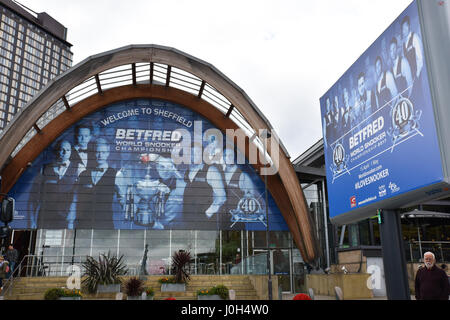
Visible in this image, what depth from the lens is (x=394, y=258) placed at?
332 inches

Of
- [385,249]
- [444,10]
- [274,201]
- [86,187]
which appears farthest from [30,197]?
[444,10]

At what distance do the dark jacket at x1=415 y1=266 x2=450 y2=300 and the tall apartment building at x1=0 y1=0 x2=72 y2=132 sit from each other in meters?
113

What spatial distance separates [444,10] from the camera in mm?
7043

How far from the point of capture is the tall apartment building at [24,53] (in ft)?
351

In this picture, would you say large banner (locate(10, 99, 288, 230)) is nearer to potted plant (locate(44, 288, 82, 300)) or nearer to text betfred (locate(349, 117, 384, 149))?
potted plant (locate(44, 288, 82, 300))

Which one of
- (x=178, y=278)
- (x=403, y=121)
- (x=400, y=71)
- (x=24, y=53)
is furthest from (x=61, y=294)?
(x=24, y=53)

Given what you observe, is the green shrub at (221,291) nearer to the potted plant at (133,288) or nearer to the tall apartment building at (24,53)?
the potted plant at (133,288)

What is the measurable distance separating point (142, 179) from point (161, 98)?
6.70 m

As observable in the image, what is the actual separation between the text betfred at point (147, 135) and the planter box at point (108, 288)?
40.9ft

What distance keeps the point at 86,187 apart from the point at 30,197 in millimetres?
3888

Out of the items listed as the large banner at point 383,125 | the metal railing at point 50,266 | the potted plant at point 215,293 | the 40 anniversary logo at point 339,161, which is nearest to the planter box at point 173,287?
the potted plant at point 215,293

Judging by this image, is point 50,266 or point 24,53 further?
point 24,53

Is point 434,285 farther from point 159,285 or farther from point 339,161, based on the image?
point 159,285

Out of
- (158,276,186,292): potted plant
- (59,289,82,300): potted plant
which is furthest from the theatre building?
(59,289,82,300): potted plant
